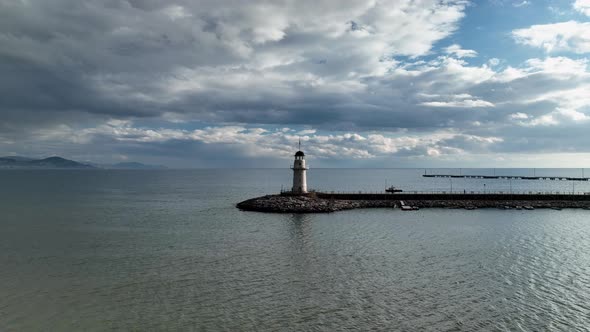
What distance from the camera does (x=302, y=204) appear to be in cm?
6712

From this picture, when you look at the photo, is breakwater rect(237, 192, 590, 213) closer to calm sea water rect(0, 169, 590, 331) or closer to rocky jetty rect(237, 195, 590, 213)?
rocky jetty rect(237, 195, 590, 213)

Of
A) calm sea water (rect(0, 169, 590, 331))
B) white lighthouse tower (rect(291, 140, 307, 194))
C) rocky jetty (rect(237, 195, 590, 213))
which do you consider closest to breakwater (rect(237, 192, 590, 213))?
rocky jetty (rect(237, 195, 590, 213))

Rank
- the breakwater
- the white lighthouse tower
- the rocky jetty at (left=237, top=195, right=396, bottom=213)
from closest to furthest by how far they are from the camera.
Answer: the rocky jetty at (left=237, top=195, right=396, bottom=213)
the breakwater
the white lighthouse tower

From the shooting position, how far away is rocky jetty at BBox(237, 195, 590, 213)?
66438mm

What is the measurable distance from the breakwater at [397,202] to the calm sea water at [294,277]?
46.5 ft

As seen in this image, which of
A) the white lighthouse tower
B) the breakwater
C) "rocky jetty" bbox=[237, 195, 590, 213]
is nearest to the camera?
"rocky jetty" bbox=[237, 195, 590, 213]

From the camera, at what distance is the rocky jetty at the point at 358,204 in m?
66.4

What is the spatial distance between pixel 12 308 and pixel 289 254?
21039 millimetres

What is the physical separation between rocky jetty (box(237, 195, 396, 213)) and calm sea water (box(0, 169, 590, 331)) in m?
12.7

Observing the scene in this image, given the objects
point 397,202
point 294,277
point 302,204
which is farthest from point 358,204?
point 294,277

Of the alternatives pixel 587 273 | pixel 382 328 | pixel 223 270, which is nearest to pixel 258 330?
pixel 382 328

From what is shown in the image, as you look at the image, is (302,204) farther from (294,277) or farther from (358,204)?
(294,277)

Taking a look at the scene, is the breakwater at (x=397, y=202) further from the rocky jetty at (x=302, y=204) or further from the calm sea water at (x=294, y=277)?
the calm sea water at (x=294, y=277)

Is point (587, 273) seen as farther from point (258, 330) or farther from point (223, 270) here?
point (223, 270)
